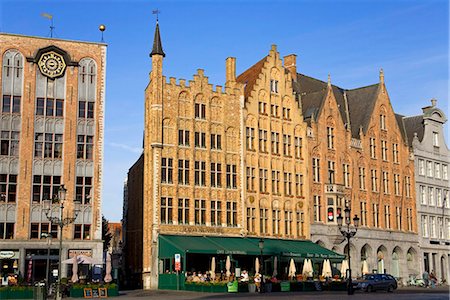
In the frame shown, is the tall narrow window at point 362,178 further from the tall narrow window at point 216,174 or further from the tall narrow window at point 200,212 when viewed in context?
the tall narrow window at point 200,212

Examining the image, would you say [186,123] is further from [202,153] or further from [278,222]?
[278,222]

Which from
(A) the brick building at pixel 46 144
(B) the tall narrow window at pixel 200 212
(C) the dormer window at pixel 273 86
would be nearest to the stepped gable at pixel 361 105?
(C) the dormer window at pixel 273 86

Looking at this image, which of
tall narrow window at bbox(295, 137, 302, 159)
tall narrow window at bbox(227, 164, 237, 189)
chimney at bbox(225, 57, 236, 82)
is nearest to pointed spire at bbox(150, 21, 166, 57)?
chimney at bbox(225, 57, 236, 82)

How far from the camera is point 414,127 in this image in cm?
7512

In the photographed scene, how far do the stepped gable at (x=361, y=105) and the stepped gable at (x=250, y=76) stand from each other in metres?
12.6

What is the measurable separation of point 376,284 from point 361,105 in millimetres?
25401

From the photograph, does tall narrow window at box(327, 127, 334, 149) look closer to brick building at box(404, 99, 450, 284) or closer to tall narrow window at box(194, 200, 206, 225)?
brick building at box(404, 99, 450, 284)

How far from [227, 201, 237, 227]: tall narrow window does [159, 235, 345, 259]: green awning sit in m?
1.35

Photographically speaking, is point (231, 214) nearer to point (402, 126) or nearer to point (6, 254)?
point (6, 254)

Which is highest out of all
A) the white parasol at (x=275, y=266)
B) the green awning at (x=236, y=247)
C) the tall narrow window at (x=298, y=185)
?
the tall narrow window at (x=298, y=185)

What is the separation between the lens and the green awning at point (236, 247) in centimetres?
4784

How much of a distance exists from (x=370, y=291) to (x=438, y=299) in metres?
15.5

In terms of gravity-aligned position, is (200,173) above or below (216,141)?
below

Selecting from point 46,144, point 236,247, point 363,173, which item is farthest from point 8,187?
point 363,173
